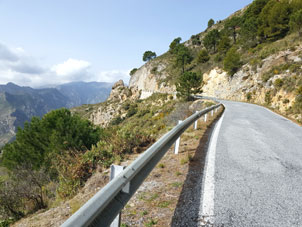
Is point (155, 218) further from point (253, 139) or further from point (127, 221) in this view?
point (253, 139)

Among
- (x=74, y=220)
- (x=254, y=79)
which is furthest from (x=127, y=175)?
(x=254, y=79)

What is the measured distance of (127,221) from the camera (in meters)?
2.17

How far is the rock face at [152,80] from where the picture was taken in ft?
217

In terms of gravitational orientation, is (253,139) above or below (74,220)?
below

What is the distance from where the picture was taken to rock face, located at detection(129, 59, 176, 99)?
2605 inches

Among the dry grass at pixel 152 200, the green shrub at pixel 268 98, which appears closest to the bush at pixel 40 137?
the dry grass at pixel 152 200

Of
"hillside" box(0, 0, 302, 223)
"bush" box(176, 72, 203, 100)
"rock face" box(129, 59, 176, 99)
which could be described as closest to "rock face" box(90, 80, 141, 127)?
"hillside" box(0, 0, 302, 223)

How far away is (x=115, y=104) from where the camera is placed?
76.5 metres

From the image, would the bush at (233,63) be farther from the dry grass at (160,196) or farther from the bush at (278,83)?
the dry grass at (160,196)

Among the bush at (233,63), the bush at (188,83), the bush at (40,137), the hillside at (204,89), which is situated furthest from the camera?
the bush at (233,63)

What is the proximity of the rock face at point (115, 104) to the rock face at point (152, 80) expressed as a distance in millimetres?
3847

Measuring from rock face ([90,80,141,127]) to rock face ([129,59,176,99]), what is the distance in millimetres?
3847

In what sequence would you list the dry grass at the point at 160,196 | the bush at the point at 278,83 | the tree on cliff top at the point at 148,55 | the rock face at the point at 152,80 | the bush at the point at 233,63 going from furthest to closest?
the tree on cliff top at the point at 148,55
the rock face at the point at 152,80
the bush at the point at 233,63
the bush at the point at 278,83
the dry grass at the point at 160,196

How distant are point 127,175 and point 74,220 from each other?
2.46ft
